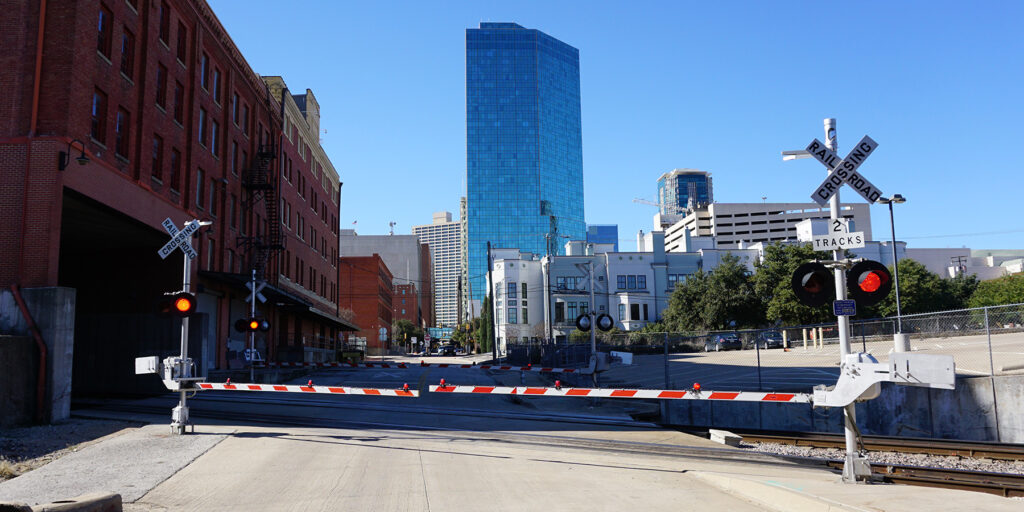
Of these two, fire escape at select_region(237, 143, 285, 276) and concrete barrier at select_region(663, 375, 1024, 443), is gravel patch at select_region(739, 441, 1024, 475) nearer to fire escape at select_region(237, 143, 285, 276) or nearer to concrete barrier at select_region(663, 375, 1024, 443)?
concrete barrier at select_region(663, 375, 1024, 443)

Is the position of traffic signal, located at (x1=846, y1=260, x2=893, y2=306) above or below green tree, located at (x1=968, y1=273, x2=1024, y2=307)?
below

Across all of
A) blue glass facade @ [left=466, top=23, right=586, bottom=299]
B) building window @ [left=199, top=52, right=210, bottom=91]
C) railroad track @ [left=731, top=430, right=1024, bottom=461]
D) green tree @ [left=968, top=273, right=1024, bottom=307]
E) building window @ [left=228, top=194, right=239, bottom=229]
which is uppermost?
blue glass facade @ [left=466, top=23, right=586, bottom=299]

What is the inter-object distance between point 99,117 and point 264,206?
20006 millimetres

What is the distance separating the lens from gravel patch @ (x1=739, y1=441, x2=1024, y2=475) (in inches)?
485

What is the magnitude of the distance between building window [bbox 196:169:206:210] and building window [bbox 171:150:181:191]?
6.21 ft

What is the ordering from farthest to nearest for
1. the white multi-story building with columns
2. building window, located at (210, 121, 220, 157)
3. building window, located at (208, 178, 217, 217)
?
the white multi-story building with columns
building window, located at (208, 178, 217, 217)
building window, located at (210, 121, 220, 157)

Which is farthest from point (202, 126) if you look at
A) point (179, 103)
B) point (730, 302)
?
point (730, 302)

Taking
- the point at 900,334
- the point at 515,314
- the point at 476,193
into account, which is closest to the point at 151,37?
the point at 900,334

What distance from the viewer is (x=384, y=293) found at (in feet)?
391

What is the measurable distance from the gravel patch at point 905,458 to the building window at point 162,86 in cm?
2434

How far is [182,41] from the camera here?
29875 mm

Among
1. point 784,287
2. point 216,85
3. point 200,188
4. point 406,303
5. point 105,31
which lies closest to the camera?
point 105,31

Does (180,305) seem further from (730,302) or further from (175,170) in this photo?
(730,302)

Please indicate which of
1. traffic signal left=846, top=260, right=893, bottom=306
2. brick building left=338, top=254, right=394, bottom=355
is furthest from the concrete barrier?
brick building left=338, top=254, right=394, bottom=355
